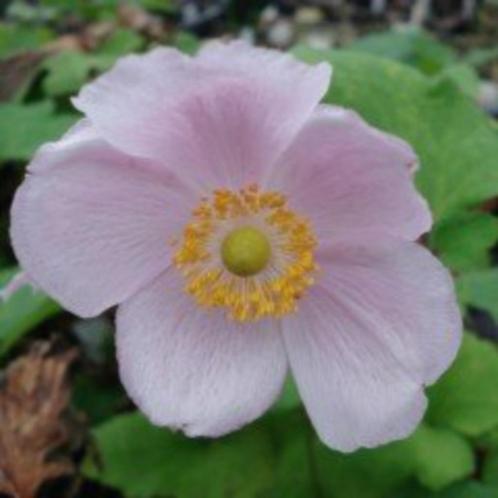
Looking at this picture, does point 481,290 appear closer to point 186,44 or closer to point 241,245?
point 241,245

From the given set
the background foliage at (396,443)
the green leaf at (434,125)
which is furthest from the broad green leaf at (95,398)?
the green leaf at (434,125)

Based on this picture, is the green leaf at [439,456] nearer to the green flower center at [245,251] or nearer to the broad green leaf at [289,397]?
the broad green leaf at [289,397]

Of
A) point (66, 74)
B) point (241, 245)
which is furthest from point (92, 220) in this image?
point (66, 74)

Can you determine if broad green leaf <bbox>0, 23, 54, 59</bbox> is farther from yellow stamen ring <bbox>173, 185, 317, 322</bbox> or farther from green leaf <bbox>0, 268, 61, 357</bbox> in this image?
yellow stamen ring <bbox>173, 185, 317, 322</bbox>

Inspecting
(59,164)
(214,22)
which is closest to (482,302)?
(59,164)

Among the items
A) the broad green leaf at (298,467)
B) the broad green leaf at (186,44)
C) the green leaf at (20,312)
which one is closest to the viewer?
the broad green leaf at (298,467)

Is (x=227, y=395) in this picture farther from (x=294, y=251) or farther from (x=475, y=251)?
(x=475, y=251)

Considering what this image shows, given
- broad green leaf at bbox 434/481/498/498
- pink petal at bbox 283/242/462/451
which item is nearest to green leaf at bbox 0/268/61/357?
pink petal at bbox 283/242/462/451
